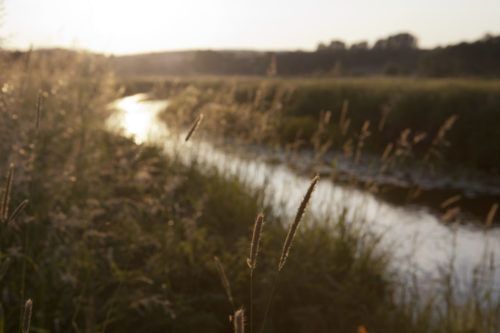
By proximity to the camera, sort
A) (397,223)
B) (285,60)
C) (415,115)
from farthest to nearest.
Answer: (285,60), (415,115), (397,223)

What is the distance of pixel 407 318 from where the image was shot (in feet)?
12.6

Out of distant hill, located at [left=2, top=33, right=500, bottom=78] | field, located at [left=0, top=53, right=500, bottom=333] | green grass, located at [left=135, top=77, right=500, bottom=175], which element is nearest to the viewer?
field, located at [left=0, top=53, right=500, bottom=333]

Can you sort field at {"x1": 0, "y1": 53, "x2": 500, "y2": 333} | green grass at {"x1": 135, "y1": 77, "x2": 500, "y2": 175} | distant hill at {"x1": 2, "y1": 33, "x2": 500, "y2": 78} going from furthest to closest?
1. distant hill at {"x1": 2, "y1": 33, "x2": 500, "y2": 78}
2. green grass at {"x1": 135, "y1": 77, "x2": 500, "y2": 175}
3. field at {"x1": 0, "y1": 53, "x2": 500, "y2": 333}

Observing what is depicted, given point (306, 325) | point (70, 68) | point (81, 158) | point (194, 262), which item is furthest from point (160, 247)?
point (70, 68)

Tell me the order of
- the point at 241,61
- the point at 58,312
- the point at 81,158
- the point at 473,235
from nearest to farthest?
the point at 58,312, the point at 81,158, the point at 473,235, the point at 241,61

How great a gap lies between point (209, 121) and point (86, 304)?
3.96m

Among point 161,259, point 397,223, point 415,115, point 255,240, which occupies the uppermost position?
point 255,240

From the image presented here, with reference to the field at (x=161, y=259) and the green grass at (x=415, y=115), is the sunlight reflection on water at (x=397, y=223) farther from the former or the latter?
the green grass at (x=415, y=115)

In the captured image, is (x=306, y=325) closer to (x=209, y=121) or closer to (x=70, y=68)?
(x=209, y=121)

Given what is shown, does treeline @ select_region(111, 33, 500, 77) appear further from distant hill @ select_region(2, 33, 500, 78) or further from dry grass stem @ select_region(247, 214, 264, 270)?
dry grass stem @ select_region(247, 214, 264, 270)

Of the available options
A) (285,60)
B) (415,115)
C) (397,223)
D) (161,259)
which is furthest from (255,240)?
(285,60)

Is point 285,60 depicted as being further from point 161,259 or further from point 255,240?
point 255,240

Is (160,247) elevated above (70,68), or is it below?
below

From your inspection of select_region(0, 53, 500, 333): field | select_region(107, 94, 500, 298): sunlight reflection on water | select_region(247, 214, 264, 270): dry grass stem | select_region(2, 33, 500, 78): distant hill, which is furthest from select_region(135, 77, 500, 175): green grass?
select_region(2, 33, 500, 78): distant hill
